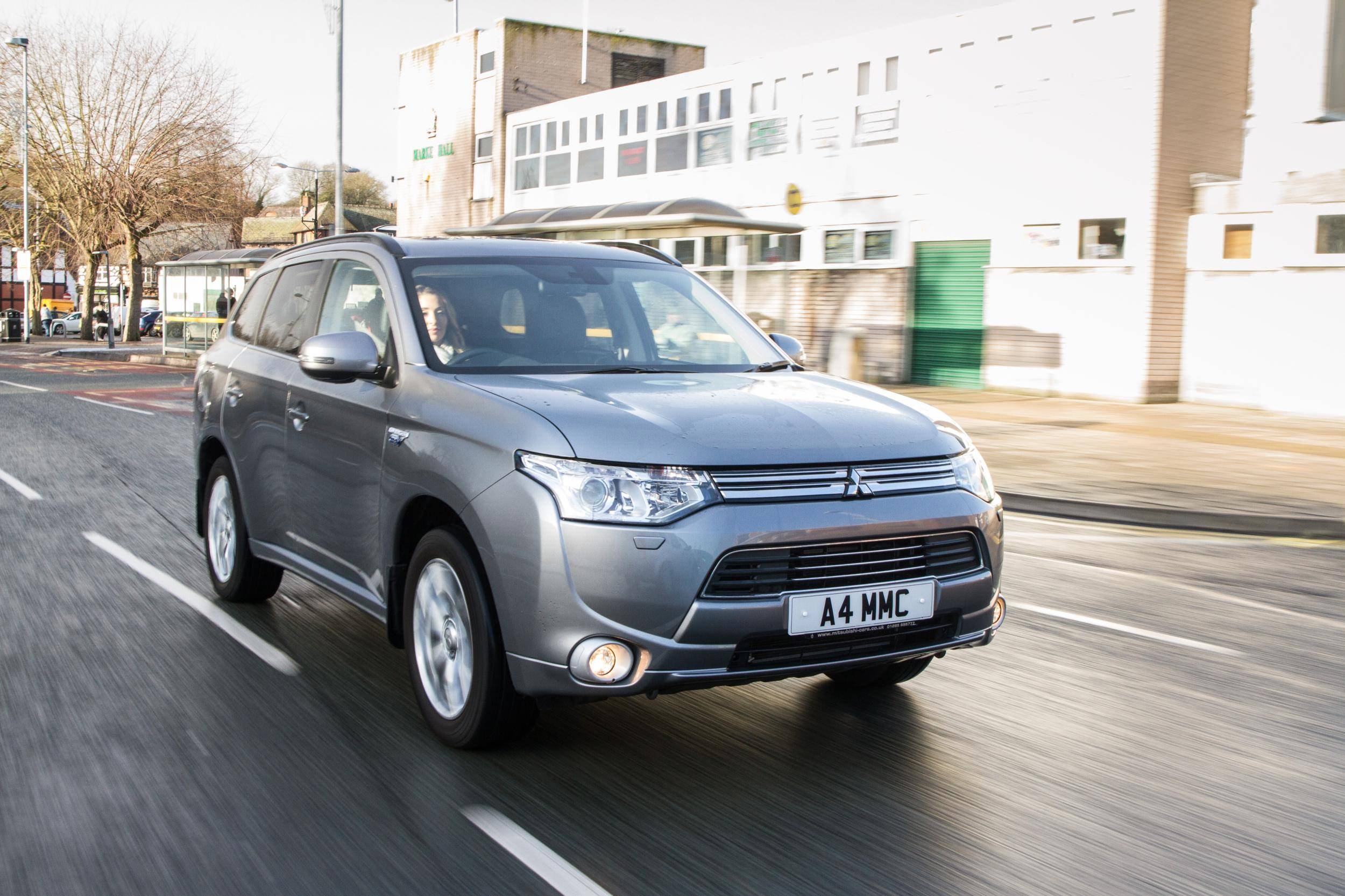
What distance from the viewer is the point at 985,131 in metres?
23.8

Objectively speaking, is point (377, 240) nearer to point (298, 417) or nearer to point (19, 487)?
point (298, 417)

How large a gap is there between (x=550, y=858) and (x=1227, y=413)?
58.3 feet

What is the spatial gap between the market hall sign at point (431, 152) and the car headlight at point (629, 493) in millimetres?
43043

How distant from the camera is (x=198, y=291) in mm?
38438

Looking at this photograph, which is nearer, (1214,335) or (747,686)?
(747,686)

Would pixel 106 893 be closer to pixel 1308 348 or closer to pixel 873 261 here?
pixel 1308 348

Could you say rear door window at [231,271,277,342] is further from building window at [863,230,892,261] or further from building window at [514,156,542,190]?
building window at [514,156,542,190]

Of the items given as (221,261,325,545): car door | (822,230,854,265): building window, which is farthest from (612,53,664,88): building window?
(221,261,325,545): car door

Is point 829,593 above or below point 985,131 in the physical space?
below

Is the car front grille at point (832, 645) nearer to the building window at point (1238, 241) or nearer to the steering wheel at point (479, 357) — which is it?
the steering wheel at point (479, 357)

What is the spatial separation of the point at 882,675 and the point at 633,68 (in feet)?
148

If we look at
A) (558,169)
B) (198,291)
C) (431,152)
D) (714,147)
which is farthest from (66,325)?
(714,147)

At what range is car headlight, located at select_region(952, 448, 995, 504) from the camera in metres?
4.41

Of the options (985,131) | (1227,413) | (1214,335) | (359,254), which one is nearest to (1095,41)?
(985,131)
